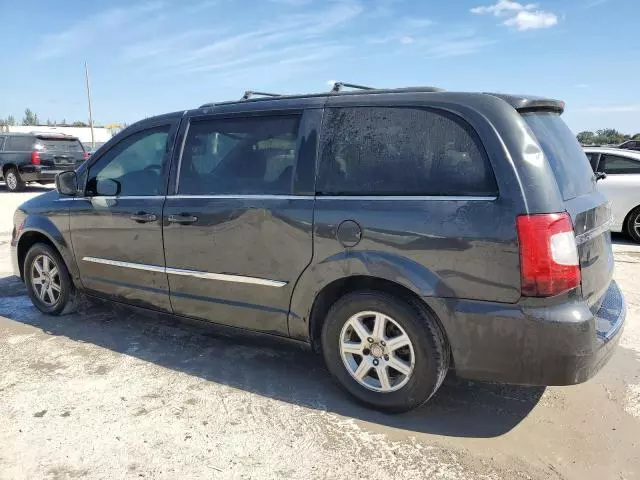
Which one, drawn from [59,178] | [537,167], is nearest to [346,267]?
[537,167]

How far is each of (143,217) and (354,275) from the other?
1737 mm

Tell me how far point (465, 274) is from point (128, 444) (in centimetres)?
192

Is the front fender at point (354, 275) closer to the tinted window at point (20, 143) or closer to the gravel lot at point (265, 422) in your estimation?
the gravel lot at point (265, 422)

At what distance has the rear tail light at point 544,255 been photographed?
2488 millimetres

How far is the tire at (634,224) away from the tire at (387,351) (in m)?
6.82

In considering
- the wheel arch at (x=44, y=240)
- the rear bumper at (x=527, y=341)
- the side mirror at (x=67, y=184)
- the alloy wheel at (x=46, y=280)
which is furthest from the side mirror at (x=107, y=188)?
the rear bumper at (x=527, y=341)

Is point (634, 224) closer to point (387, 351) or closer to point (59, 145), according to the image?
point (387, 351)

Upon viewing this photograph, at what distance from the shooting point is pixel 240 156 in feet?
11.5

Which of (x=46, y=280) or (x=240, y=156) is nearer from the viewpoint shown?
(x=240, y=156)

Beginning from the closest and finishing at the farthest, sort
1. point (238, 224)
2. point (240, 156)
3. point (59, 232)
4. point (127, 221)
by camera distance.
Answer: point (238, 224) → point (240, 156) → point (127, 221) → point (59, 232)

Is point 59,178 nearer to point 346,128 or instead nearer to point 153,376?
point 153,376

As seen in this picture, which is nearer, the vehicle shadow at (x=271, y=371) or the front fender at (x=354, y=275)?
Answer: the front fender at (x=354, y=275)

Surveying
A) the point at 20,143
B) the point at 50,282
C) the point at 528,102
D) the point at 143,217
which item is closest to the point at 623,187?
the point at 528,102

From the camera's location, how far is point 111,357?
3.88m
